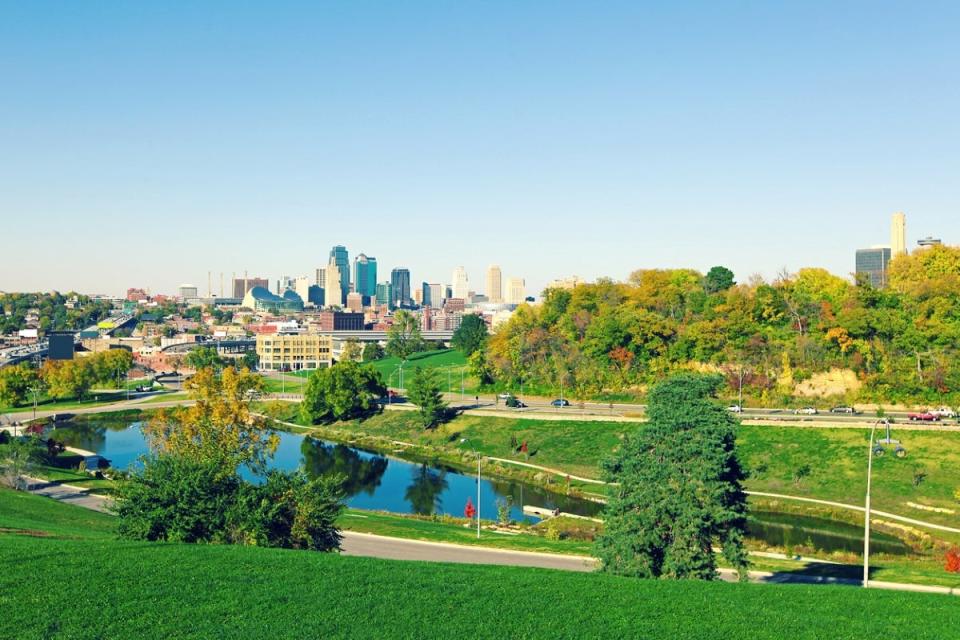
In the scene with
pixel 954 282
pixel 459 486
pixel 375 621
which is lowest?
pixel 459 486

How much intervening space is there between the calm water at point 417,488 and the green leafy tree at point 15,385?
17241 mm

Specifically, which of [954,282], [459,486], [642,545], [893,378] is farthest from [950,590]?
[954,282]

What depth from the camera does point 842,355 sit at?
80.6m

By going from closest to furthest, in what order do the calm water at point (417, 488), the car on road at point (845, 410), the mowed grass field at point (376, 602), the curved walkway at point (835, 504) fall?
the mowed grass field at point (376, 602) < the curved walkway at point (835, 504) < the calm water at point (417, 488) < the car on road at point (845, 410)

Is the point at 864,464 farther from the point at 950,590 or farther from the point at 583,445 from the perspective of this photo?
the point at 950,590

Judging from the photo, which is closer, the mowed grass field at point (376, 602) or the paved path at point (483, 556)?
the mowed grass field at point (376, 602)

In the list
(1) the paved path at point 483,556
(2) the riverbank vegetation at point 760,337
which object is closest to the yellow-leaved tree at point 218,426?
(1) the paved path at point 483,556

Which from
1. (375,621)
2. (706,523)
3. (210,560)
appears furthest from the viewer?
(706,523)

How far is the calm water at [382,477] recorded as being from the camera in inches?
2267

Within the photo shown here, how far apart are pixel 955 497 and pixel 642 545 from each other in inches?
1429

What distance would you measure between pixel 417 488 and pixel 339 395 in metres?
29.4

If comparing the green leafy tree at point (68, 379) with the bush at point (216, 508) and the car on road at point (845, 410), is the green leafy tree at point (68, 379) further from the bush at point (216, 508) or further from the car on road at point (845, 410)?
the car on road at point (845, 410)

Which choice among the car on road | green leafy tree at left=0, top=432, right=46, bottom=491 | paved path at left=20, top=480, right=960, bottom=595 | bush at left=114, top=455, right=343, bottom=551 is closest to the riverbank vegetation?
the car on road

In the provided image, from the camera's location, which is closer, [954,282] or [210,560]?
[210,560]
